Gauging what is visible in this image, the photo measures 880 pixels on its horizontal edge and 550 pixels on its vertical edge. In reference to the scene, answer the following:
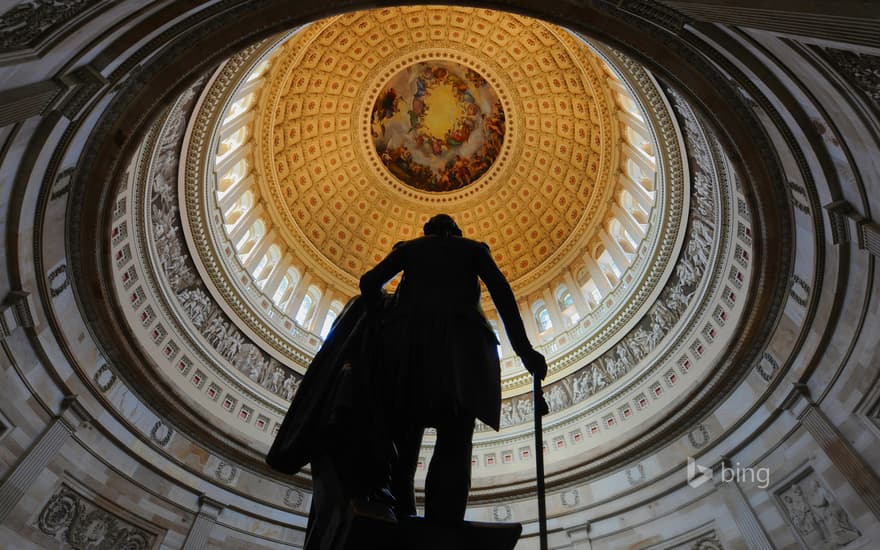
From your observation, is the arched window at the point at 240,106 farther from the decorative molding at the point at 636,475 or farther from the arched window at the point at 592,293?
the decorative molding at the point at 636,475

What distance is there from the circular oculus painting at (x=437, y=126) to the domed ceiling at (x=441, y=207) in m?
0.08

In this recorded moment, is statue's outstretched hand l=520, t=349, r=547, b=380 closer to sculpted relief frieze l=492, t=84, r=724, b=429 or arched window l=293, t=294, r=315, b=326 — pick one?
sculpted relief frieze l=492, t=84, r=724, b=429

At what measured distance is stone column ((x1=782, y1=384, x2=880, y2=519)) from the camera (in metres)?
8.06

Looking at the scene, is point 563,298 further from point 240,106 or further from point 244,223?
point 240,106

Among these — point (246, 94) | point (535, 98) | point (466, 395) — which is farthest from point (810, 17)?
point (535, 98)

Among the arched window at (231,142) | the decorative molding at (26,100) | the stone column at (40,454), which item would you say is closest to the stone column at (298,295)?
the arched window at (231,142)

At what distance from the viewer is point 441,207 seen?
27.7m

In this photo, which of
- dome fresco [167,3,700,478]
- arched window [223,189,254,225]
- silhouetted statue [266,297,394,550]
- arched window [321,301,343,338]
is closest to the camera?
silhouetted statue [266,297,394,550]

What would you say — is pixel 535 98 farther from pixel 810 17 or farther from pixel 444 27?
pixel 810 17

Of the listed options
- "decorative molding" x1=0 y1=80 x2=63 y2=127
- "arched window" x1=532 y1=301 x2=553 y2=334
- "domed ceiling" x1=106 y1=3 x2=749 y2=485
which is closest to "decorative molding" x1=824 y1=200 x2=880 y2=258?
"domed ceiling" x1=106 y1=3 x2=749 y2=485

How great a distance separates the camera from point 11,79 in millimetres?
4789

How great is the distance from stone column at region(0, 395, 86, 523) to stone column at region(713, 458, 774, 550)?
1340 cm

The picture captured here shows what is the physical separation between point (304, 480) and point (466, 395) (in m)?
13.1

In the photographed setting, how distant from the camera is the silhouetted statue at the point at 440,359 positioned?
115 inches
